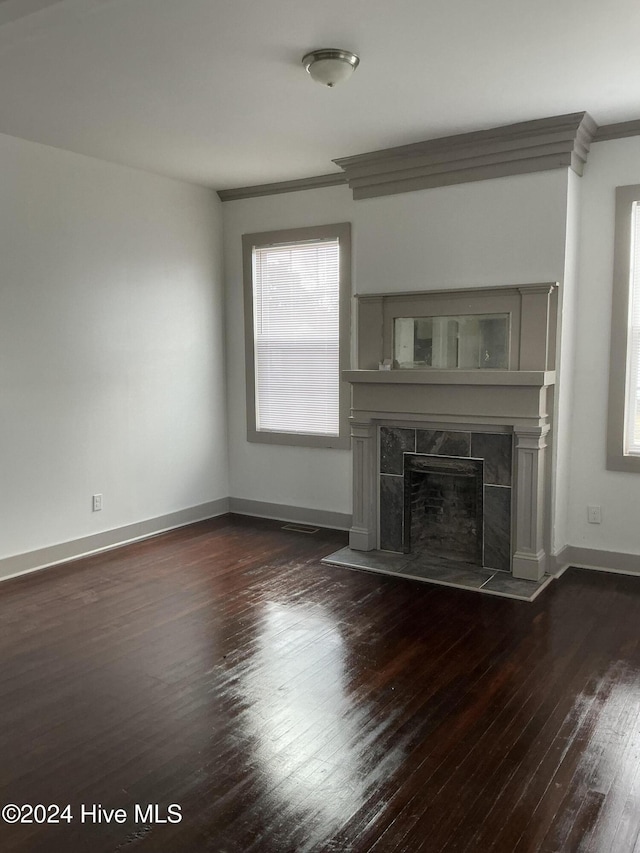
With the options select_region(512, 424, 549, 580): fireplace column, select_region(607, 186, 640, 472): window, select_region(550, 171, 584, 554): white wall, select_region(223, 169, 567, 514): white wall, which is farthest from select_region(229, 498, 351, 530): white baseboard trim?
select_region(607, 186, 640, 472): window

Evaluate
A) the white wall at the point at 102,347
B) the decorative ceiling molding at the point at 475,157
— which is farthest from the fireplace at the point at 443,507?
the white wall at the point at 102,347

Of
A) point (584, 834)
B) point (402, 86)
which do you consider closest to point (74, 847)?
point (584, 834)

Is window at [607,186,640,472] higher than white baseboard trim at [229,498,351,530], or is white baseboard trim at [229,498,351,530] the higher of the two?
window at [607,186,640,472]

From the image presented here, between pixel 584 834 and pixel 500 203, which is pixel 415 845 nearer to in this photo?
pixel 584 834

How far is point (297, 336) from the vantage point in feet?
18.4

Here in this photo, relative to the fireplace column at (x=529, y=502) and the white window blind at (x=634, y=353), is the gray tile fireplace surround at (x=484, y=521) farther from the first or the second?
the white window blind at (x=634, y=353)

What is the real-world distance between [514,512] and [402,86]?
2.51 metres

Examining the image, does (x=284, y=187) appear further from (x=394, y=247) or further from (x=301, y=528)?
(x=301, y=528)

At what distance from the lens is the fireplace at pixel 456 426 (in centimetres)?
421

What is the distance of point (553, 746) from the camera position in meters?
2.56

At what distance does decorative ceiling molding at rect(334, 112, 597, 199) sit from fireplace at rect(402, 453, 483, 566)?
5.93 ft

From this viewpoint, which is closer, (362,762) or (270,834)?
(270,834)

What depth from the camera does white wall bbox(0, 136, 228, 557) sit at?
4355 millimetres

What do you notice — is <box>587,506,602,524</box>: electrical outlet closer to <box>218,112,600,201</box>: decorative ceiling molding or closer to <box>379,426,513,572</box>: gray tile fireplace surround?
<box>379,426,513,572</box>: gray tile fireplace surround
